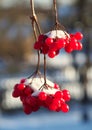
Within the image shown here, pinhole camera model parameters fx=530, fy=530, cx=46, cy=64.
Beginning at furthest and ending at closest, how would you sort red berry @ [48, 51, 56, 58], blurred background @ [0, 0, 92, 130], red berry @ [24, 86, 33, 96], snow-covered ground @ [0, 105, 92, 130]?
blurred background @ [0, 0, 92, 130], snow-covered ground @ [0, 105, 92, 130], red berry @ [24, 86, 33, 96], red berry @ [48, 51, 56, 58]

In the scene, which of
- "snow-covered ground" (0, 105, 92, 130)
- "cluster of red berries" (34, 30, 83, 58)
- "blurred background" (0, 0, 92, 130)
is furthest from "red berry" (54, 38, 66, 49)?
"snow-covered ground" (0, 105, 92, 130)

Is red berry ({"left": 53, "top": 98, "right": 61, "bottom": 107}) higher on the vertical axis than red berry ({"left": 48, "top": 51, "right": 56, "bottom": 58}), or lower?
lower

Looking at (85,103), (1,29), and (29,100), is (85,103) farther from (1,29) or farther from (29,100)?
(29,100)

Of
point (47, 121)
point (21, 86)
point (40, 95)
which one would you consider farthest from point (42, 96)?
point (47, 121)

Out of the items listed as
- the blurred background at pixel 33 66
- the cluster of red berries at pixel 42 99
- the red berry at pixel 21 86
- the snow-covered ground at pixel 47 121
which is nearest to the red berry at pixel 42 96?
the cluster of red berries at pixel 42 99

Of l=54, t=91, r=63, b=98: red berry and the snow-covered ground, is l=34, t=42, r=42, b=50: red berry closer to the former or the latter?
l=54, t=91, r=63, b=98: red berry

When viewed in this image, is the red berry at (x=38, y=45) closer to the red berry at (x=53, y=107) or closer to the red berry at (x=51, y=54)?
the red berry at (x=51, y=54)
